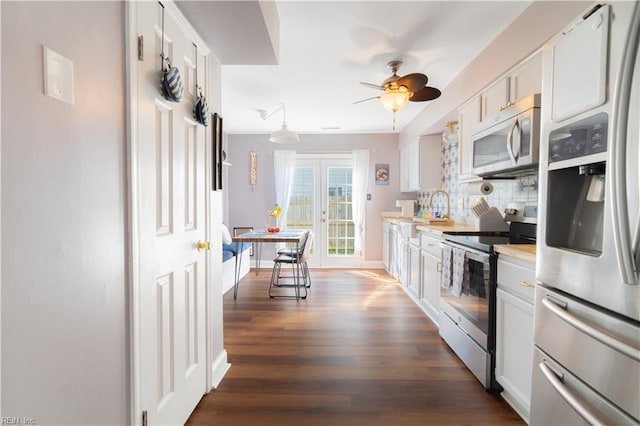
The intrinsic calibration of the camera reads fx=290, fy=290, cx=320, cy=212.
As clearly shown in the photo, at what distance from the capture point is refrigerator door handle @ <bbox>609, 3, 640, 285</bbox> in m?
0.85

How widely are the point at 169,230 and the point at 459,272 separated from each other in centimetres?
190

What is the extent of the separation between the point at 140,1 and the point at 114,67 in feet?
1.10

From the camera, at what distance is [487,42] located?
2320mm


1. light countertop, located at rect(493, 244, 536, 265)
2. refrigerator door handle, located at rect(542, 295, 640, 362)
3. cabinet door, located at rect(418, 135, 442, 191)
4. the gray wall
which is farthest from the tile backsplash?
refrigerator door handle, located at rect(542, 295, 640, 362)

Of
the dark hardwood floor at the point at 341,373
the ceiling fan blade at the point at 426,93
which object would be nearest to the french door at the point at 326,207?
the dark hardwood floor at the point at 341,373

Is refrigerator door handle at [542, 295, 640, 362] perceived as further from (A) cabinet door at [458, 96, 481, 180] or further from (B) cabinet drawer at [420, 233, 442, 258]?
(A) cabinet door at [458, 96, 481, 180]

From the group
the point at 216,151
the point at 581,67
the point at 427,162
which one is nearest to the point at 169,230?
the point at 216,151

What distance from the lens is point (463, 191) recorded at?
3.53 meters

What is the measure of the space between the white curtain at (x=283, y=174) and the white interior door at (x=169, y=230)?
3.44 meters

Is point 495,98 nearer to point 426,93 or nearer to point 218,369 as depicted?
point 426,93

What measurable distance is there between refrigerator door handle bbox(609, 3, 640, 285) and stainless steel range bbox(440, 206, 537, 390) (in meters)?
0.91

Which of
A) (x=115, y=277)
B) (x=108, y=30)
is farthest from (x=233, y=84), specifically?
(x=115, y=277)

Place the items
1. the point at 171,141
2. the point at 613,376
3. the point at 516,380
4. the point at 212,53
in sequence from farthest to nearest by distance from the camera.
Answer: the point at 212,53
the point at 516,380
the point at 171,141
the point at 613,376

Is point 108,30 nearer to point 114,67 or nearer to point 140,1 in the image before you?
point 114,67
